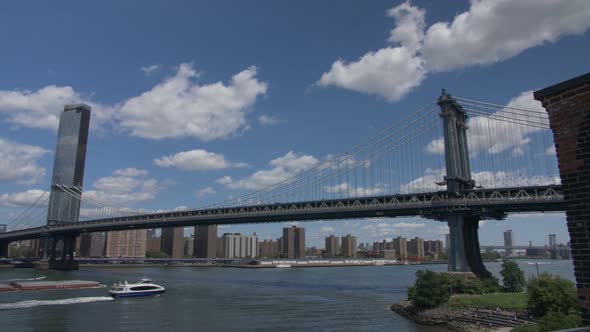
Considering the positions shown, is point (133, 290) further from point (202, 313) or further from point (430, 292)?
point (430, 292)

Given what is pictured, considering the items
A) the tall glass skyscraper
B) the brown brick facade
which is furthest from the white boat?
the tall glass skyscraper

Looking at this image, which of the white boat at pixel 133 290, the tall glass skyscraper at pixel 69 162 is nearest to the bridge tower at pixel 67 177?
the tall glass skyscraper at pixel 69 162

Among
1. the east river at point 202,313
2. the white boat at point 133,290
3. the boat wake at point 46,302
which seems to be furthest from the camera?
the white boat at point 133,290

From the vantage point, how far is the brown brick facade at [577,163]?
24.6 feet

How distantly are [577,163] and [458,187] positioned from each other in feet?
157

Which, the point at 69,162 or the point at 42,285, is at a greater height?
the point at 69,162

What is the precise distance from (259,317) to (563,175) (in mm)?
33540

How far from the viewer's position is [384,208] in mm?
59969

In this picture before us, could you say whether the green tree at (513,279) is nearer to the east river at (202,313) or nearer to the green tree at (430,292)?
the green tree at (430,292)

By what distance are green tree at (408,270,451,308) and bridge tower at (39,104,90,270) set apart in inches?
4331

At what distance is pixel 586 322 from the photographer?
717 centimetres

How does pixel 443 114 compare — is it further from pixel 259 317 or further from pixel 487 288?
pixel 259 317

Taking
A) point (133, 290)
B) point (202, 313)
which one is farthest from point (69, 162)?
point (202, 313)

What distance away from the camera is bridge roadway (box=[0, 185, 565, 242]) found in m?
49.3
